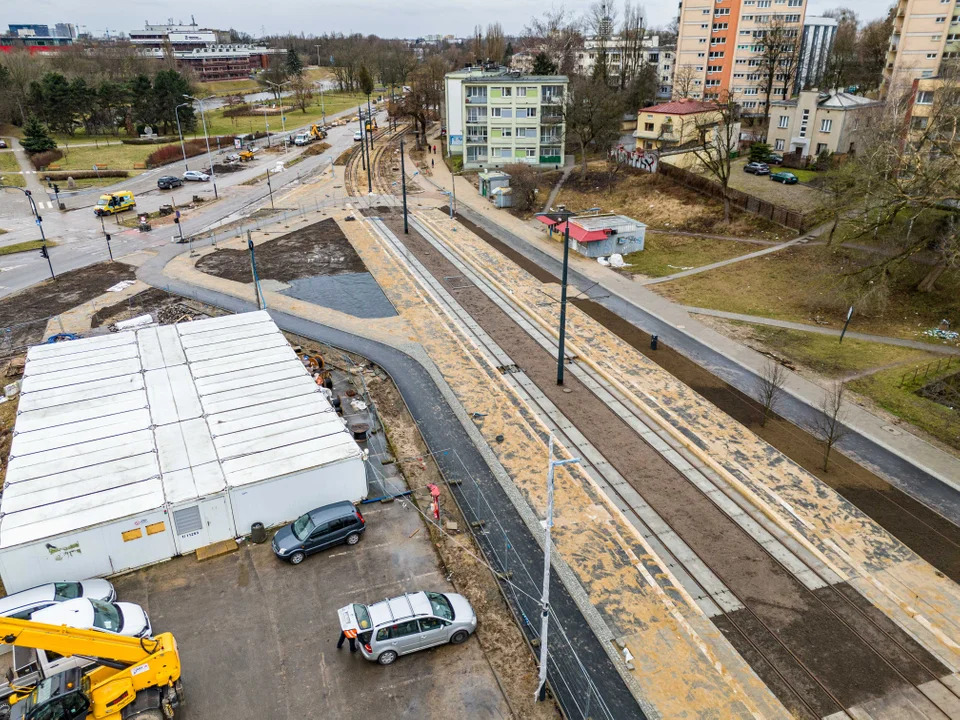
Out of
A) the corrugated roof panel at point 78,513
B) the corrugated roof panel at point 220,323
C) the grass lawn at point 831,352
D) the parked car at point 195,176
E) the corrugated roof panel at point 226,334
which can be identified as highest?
the parked car at point 195,176

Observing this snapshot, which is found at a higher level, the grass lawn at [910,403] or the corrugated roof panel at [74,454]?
the corrugated roof panel at [74,454]

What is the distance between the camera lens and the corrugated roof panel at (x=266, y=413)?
22.2m

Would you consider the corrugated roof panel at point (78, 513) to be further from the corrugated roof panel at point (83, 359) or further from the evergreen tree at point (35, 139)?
the evergreen tree at point (35, 139)

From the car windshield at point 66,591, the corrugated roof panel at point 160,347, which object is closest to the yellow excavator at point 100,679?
the car windshield at point 66,591

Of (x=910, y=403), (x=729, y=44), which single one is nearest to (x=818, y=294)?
(x=910, y=403)

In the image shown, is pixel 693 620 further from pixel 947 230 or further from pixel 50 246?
pixel 50 246

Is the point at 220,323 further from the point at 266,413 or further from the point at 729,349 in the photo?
the point at 729,349

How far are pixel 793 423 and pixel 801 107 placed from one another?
55.7 meters

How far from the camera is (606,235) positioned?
153ft

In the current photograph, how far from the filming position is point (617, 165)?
69.9 metres

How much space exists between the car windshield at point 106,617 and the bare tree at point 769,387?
76.4ft

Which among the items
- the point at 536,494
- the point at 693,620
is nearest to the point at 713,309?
the point at 536,494

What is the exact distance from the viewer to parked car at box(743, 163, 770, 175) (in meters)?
63.8

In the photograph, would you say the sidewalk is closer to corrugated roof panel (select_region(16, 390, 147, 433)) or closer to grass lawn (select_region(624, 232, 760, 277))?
grass lawn (select_region(624, 232, 760, 277))
